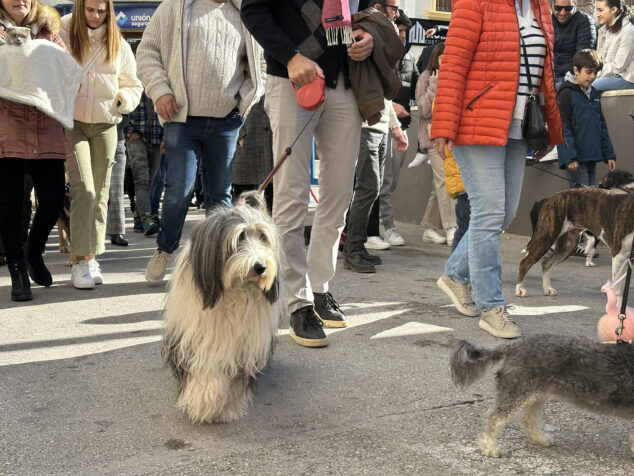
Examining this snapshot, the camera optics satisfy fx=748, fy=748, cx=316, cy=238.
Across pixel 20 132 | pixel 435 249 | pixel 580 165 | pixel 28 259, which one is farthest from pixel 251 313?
pixel 580 165

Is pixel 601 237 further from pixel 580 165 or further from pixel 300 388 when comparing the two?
pixel 300 388

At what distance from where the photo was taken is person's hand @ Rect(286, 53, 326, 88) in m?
4.07

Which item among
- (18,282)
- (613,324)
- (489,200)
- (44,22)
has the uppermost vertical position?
(44,22)

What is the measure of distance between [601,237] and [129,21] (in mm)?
18274

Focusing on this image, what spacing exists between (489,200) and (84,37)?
3.63m

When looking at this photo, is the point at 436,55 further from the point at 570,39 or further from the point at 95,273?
the point at 570,39

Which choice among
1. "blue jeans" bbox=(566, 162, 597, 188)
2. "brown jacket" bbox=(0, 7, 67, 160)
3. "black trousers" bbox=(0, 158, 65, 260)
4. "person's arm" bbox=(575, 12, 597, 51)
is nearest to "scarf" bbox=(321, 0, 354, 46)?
"brown jacket" bbox=(0, 7, 67, 160)

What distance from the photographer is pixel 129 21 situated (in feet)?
70.1

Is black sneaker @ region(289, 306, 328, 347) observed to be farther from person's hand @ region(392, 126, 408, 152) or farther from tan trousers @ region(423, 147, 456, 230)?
tan trousers @ region(423, 147, 456, 230)

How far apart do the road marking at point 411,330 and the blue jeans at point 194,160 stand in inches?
65.6

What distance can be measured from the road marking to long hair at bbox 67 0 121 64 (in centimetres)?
333

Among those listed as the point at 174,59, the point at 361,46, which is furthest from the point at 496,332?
the point at 174,59

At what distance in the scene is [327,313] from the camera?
483cm

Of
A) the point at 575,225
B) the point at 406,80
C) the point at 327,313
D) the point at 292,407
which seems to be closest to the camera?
the point at 292,407
